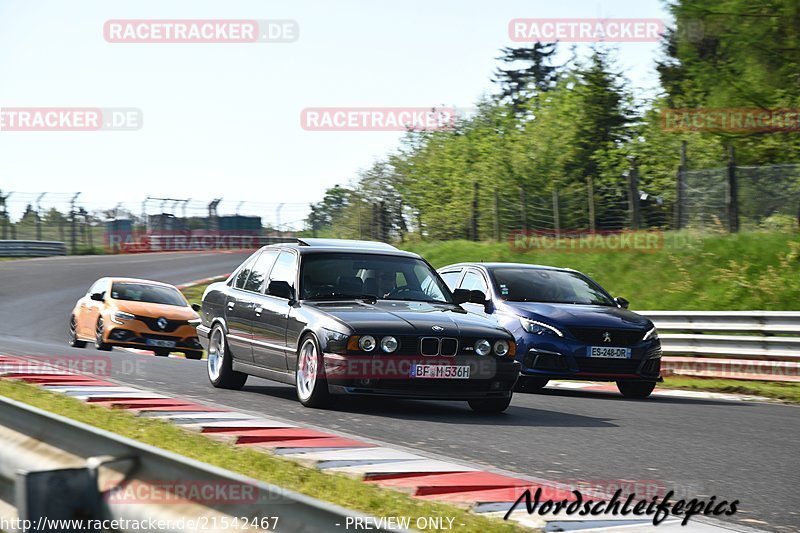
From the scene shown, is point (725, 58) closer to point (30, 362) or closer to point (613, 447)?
point (30, 362)

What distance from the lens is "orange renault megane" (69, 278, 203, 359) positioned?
2070 cm

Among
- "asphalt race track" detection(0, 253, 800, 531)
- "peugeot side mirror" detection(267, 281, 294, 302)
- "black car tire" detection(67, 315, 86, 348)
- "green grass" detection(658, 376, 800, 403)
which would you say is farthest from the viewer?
"black car tire" detection(67, 315, 86, 348)

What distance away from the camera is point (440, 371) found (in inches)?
391

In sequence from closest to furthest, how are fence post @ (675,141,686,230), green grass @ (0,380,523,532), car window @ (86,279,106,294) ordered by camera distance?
green grass @ (0,380,523,532), car window @ (86,279,106,294), fence post @ (675,141,686,230)

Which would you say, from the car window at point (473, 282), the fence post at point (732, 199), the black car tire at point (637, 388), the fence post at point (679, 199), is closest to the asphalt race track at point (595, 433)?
the black car tire at point (637, 388)

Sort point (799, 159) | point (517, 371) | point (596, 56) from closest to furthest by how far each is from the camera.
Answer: point (517, 371) < point (799, 159) < point (596, 56)

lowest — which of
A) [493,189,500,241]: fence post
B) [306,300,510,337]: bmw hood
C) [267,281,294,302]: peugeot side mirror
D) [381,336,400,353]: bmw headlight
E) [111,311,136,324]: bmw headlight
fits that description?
[111,311,136,324]: bmw headlight

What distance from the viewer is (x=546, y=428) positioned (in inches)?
374

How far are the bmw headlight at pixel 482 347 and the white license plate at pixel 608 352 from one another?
3.01 metres

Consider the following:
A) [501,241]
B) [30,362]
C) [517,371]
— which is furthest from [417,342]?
→ [501,241]

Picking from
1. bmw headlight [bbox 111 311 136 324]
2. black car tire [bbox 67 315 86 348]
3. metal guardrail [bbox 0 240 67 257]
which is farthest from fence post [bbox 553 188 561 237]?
metal guardrail [bbox 0 240 67 257]

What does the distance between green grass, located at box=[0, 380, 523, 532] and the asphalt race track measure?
125 centimetres

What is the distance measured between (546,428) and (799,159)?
68.4ft

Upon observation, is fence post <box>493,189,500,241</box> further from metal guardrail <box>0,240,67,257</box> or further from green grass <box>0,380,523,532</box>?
metal guardrail <box>0,240,67,257</box>
